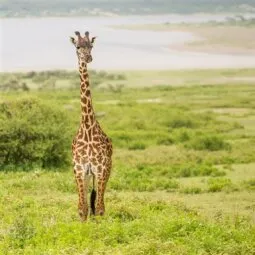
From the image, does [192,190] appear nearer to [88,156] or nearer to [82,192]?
[82,192]

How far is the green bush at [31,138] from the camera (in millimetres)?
26984

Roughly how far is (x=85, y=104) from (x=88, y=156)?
3.53ft

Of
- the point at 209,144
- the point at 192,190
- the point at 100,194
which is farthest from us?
the point at 209,144

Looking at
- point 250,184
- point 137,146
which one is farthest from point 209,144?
point 250,184

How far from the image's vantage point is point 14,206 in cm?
1808

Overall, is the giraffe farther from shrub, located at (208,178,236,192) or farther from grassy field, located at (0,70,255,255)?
shrub, located at (208,178,236,192)

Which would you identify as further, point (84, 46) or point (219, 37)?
point (219, 37)

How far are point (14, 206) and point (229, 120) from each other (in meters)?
28.9

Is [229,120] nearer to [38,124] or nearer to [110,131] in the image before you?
[110,131]

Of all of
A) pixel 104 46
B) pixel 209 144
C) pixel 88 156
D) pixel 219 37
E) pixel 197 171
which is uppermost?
pixel 88 156

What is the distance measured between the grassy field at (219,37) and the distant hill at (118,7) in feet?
9.46

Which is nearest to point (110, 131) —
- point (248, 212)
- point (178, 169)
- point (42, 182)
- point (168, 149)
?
point (168, 149)

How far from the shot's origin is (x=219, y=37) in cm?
8088

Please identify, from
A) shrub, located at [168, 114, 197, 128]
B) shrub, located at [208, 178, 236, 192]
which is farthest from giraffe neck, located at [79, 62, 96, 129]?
shrub, located at [168, 114, 197, 128]
